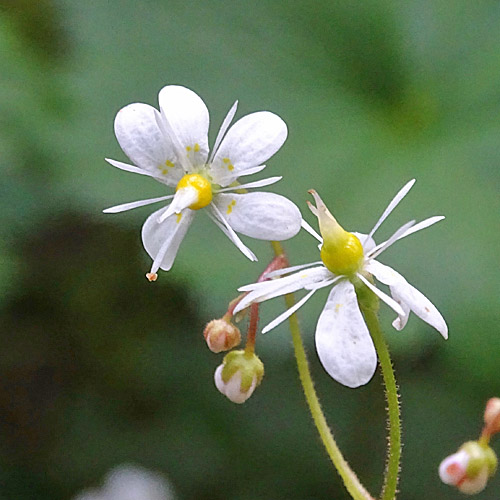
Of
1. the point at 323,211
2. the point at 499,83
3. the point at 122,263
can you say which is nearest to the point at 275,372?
the point at 122,263

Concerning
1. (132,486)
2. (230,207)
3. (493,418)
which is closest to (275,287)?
(230,207)

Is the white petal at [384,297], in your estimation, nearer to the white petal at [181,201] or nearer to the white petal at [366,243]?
the white petal at [366,243]

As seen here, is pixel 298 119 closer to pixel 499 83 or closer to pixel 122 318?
pixel 499 83

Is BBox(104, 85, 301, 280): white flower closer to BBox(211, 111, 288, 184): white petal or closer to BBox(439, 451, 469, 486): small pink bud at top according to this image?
BBox(211, 111, 288, 184): white petal

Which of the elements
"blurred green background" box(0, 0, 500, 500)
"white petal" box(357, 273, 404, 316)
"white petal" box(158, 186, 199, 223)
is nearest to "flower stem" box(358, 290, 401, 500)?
"white petal" box(357, 273, 404, 316)

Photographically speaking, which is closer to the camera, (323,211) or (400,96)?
(323,211)

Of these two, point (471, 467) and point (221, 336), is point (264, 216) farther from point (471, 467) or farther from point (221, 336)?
point (471, 467)

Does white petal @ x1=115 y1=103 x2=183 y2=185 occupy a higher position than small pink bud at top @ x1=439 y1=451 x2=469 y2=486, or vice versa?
white petal @ x1=115 y1=103 x2=183 y2=185
